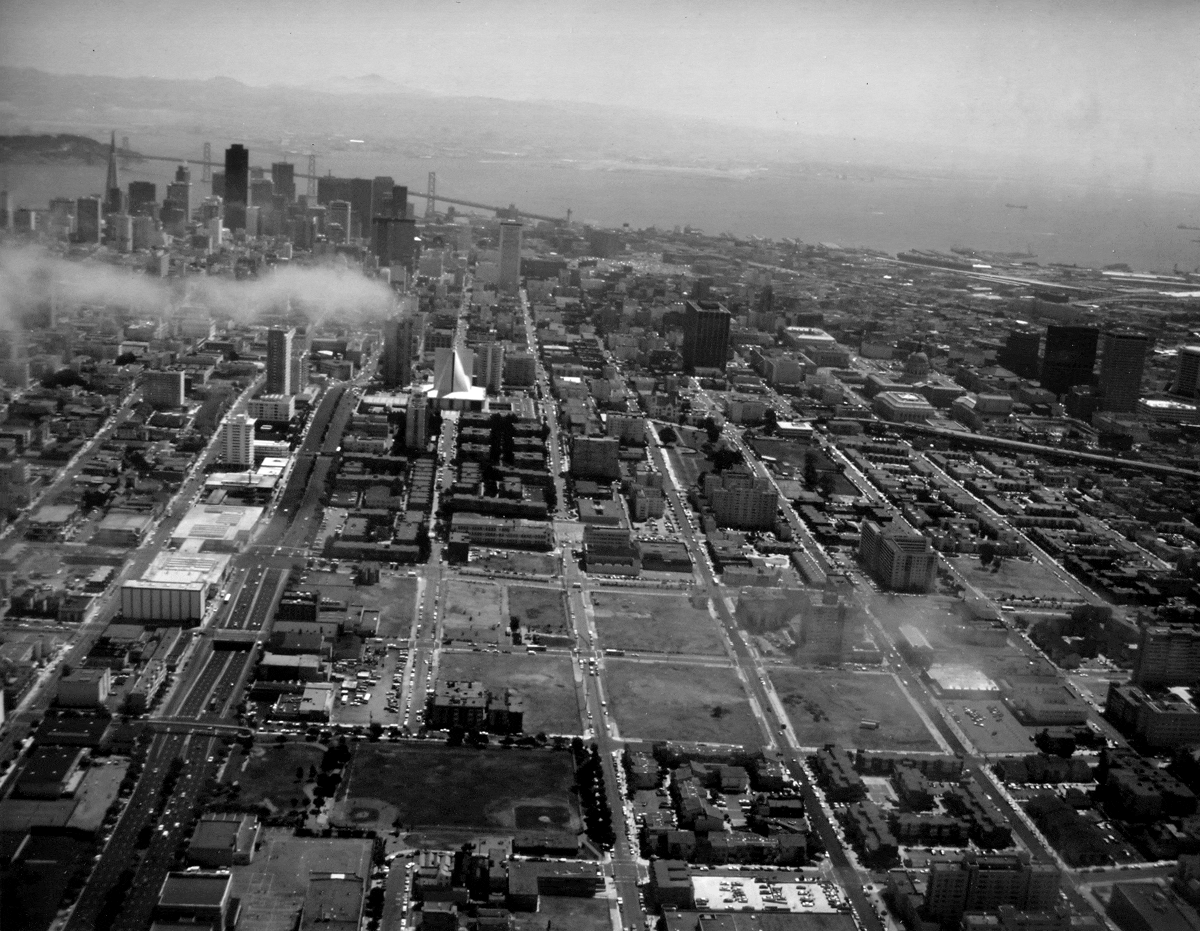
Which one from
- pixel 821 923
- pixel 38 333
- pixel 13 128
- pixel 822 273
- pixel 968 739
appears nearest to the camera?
pixel 821 923

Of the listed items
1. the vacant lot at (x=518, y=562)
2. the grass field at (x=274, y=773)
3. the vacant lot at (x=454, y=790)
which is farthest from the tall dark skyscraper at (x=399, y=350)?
the vacant lot at (x=454, y=790)

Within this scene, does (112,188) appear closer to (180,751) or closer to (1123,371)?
(180,751)

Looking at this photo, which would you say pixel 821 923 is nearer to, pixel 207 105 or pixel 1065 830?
pixel 1065 830

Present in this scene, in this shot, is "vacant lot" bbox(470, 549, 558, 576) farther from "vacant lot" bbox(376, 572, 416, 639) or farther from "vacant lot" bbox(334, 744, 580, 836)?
"vacant lot" bbox(334, 744, 580, 836)

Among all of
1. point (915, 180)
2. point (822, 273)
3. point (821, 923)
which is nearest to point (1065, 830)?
point (821, 923)

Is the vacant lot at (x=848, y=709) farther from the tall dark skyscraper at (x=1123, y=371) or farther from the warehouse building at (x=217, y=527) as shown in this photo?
the tall dark skyscraper at (x=1123, y=371)

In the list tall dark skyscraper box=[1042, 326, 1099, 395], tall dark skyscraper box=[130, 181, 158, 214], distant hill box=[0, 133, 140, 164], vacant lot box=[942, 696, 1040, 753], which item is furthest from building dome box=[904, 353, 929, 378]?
distant hill box=[0, 133, 140, 164]
